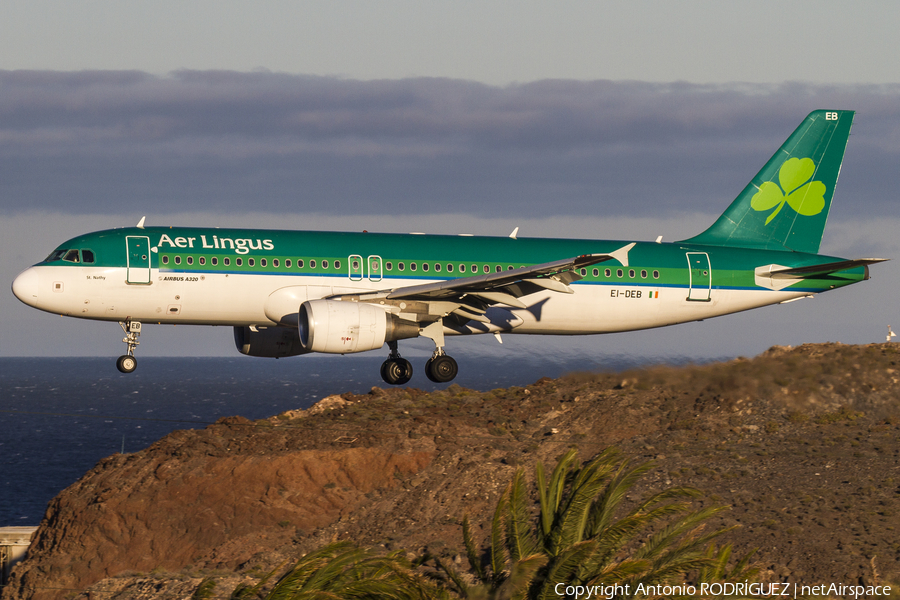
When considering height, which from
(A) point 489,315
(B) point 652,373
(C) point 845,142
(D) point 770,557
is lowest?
(D) point 770,557

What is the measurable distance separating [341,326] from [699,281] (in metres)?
14.7

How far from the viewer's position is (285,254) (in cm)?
3609

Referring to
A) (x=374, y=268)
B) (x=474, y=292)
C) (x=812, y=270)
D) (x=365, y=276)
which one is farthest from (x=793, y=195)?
(x=365, y=276)

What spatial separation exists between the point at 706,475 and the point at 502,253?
23781mm

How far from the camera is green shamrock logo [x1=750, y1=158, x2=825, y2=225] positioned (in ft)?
145

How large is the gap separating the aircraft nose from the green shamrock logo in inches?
1119

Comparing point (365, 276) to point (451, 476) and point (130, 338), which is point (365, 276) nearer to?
point (130, 338)

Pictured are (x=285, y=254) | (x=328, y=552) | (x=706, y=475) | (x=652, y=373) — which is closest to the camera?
(x=328, y=552)

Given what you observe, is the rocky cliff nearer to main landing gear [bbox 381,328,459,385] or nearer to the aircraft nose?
main landing gear [bbox 381,328,459,385]

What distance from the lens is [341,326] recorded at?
33.9 metres

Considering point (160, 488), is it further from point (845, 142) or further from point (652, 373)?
point (845, 142)

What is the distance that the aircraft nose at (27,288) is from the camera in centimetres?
3431

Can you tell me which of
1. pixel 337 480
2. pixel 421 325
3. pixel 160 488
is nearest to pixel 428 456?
pixel 337 480

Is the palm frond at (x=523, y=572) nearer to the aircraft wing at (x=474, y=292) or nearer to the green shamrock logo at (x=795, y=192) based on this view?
the aircraft wing at (x=474, y=292)
